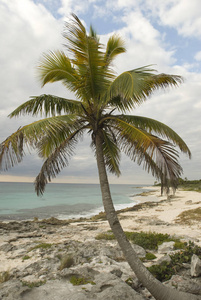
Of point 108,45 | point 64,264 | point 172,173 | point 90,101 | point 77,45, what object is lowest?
point 64,264

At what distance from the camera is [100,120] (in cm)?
529

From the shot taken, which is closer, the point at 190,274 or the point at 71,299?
the point at 71,299

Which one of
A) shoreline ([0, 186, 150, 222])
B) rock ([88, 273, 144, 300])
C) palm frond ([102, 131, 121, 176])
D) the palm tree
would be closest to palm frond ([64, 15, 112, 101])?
the palm tree

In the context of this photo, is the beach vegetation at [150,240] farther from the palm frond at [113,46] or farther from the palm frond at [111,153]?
the palm frond at [113,46]

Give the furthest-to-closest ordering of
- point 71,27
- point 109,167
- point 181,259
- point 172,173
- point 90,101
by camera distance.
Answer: point 109,167, point 181,259, point 90,101, point 71,27, point 172,173

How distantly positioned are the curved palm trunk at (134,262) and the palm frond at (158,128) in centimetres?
106

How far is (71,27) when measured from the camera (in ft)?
15.1

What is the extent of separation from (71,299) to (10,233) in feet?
33.9

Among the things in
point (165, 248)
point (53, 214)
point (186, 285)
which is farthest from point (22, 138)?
point (53, 214)

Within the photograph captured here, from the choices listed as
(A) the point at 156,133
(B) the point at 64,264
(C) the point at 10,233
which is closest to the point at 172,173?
(A) the point at 156,133

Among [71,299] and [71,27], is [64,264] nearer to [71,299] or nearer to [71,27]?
[71,299]

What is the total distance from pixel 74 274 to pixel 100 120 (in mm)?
4736

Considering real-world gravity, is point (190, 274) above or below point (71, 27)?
below

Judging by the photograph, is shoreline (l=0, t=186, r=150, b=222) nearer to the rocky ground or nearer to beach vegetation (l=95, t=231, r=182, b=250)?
beach vegetation (l=95, t=231, r=182, b=250)
